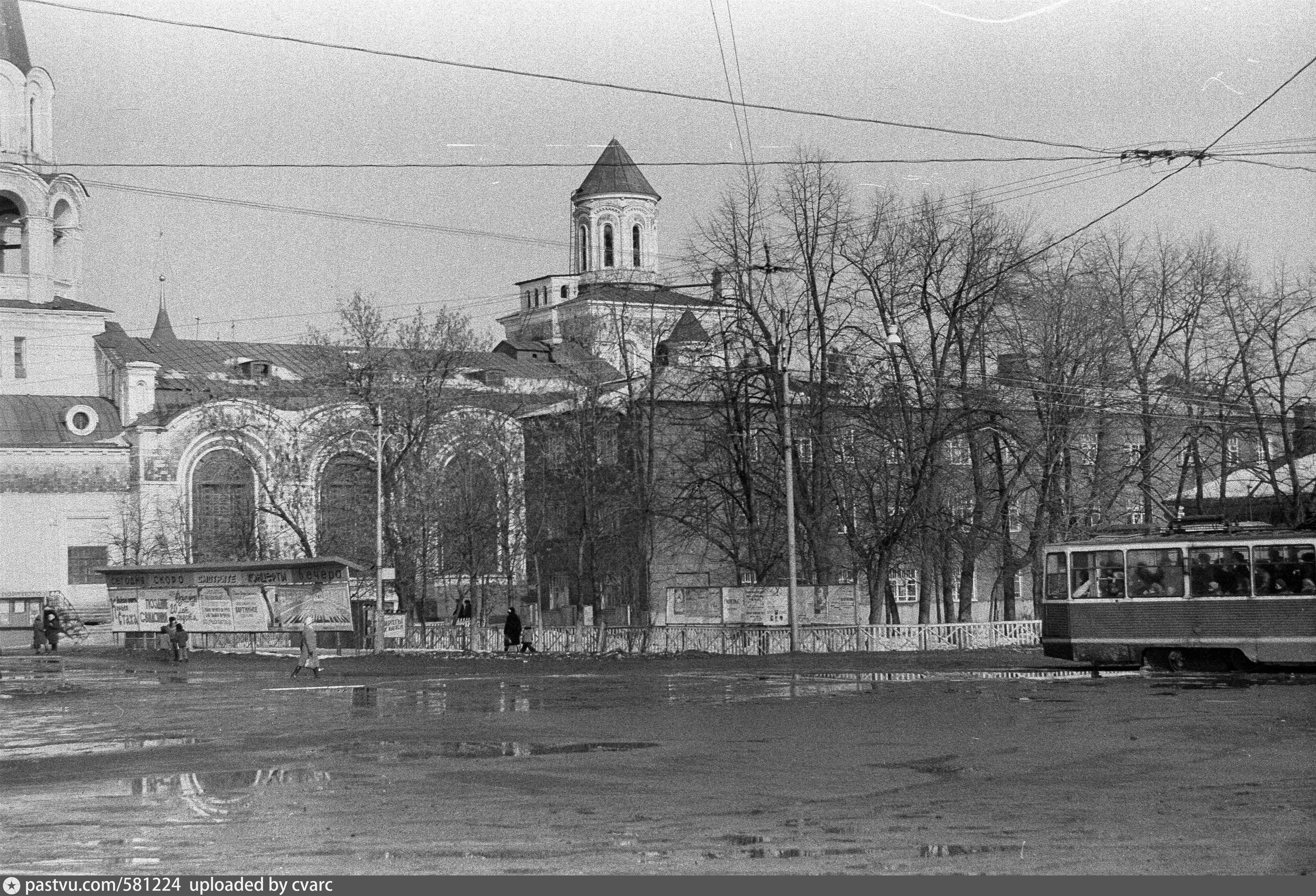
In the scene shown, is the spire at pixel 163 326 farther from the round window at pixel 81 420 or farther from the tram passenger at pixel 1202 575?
the tram passenger at pixel 1202 575

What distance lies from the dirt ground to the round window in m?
54.0

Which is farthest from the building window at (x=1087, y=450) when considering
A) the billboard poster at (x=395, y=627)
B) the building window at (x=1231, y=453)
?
the billboard poster at (x=395, y=627)

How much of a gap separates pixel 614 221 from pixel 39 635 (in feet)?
168

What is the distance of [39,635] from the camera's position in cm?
5775

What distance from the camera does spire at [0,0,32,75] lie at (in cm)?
4634

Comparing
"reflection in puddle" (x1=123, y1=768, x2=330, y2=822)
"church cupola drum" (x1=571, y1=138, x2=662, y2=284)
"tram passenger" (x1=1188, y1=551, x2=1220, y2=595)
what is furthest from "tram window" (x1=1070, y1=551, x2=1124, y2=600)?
"church cupola drum" (x1=571, y1=138, x2=662, y2=284)

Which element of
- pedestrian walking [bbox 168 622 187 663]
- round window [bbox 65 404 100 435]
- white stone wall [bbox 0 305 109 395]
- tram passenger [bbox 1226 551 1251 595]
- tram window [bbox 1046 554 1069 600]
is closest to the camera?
tram passenger [bbox 1226 551 1251 595]

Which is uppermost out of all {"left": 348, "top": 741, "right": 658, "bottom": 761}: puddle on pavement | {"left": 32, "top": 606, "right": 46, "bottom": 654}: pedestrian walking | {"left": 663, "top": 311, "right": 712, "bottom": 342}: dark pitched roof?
{"left": 663, "top": 311, "right": 712, "bottom": 342}: dark pitched roof

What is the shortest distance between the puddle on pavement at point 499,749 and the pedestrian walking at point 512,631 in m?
26.2

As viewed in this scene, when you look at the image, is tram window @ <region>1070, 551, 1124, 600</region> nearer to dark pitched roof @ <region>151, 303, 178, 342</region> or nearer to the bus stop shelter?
the bus stop shelter

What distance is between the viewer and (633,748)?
17.5 m

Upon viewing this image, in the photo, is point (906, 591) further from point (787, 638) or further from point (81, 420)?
point (81, 420)

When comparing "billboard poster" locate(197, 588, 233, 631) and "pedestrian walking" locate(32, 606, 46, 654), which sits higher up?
"billboard poster" locate(197, 588, 233, 631)
